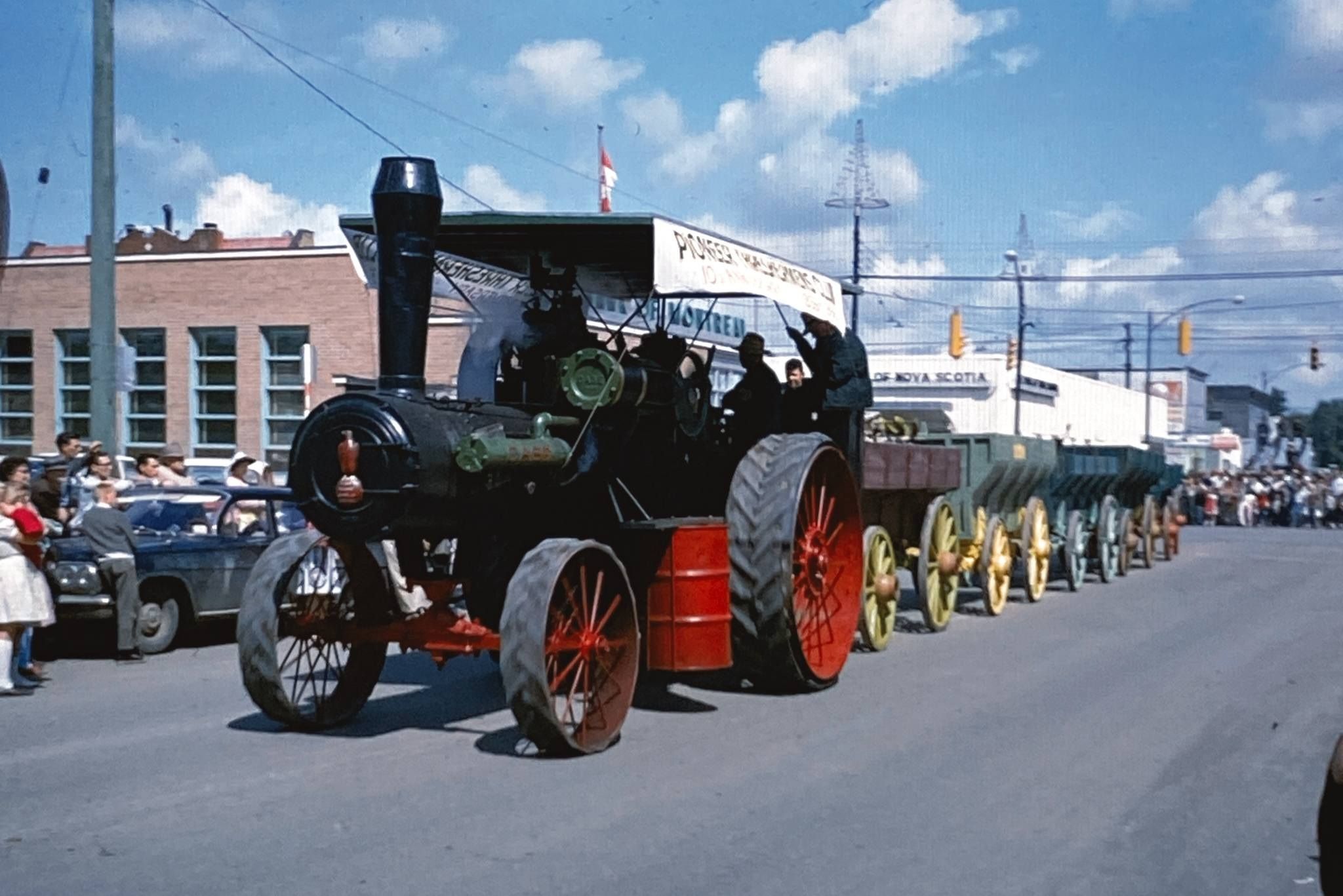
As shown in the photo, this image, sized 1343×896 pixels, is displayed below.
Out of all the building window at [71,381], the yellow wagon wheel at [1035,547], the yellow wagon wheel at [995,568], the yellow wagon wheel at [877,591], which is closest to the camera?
the yellow wagon wheel at [877,591]

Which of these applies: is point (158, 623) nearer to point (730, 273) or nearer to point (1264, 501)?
point (730, 273)

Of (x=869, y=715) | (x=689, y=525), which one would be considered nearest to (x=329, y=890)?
(x=689, y=525)

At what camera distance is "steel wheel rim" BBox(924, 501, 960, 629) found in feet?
41.4

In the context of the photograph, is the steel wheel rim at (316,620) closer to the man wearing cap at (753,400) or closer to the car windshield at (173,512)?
the man wearing cap at (753,400)

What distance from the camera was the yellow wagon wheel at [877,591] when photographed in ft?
36.5

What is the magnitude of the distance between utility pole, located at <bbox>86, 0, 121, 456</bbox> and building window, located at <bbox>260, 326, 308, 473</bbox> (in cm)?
1213

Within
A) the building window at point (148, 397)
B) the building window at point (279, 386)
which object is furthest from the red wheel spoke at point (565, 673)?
the building window at point (148, 397)

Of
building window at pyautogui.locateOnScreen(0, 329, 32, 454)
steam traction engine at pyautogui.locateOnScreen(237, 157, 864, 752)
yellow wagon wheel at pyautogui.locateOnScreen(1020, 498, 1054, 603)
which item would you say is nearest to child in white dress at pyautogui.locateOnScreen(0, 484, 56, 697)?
steam traction engine at pyautogui.locateOnScreen(237, 157, 864, 752)

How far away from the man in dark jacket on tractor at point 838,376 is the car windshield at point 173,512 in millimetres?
5404

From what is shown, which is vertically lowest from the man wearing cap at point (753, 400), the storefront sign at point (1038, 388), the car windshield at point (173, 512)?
the car windshield at point (173, 512)

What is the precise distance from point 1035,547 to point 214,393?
55.3 feet

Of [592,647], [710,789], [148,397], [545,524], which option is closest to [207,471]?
[148,397]

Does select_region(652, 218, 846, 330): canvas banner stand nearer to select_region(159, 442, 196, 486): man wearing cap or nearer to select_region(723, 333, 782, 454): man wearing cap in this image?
select_region(723, 333, 782, 454): man wearing cap

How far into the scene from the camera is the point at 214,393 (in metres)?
27.7
